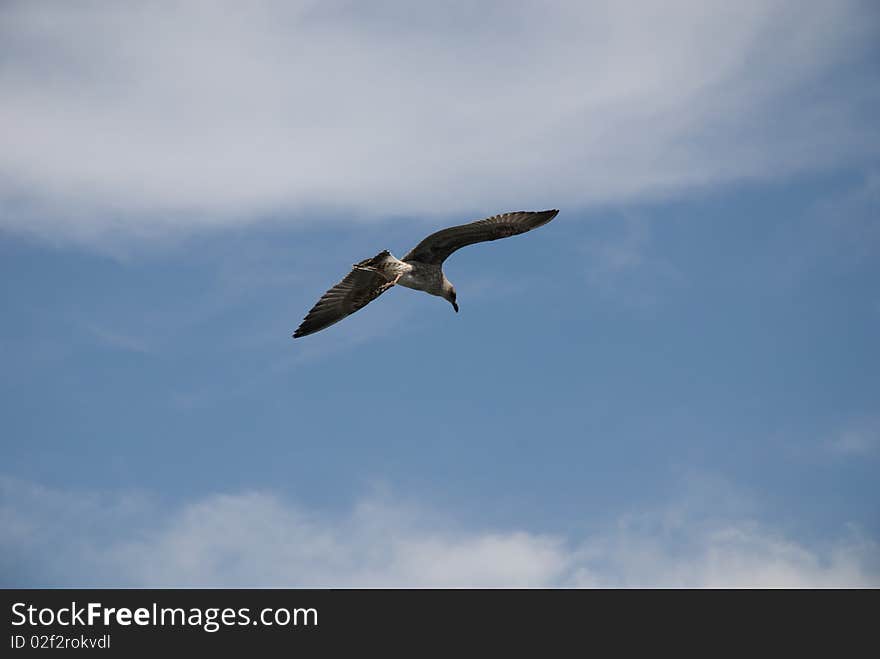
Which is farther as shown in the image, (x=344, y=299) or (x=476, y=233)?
(x=344, y=299)

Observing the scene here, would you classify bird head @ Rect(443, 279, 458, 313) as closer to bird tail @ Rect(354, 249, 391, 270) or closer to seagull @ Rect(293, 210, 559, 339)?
seagull @ Rect(293, 210, 559, 339)

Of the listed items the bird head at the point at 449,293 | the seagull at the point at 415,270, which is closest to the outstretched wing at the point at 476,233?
the seagull at the point at 415,270

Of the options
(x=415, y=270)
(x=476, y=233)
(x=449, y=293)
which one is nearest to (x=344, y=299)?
(x=415, y=270)

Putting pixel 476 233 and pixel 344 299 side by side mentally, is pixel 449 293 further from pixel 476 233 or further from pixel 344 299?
pixel 344 299

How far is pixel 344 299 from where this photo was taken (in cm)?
3319

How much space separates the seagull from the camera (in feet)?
102

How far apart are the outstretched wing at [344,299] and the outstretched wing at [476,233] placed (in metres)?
1.74

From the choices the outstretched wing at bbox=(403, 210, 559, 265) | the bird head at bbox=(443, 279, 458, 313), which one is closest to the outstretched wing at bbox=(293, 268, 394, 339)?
the outstretched wing at bbox=(403, 210, 559, 265)

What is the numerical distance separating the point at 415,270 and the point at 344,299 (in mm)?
2959

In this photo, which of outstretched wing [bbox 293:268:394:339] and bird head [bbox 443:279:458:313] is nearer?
outstretched wing [bbox 293:268:394:339]

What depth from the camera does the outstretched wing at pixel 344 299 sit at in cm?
3266
